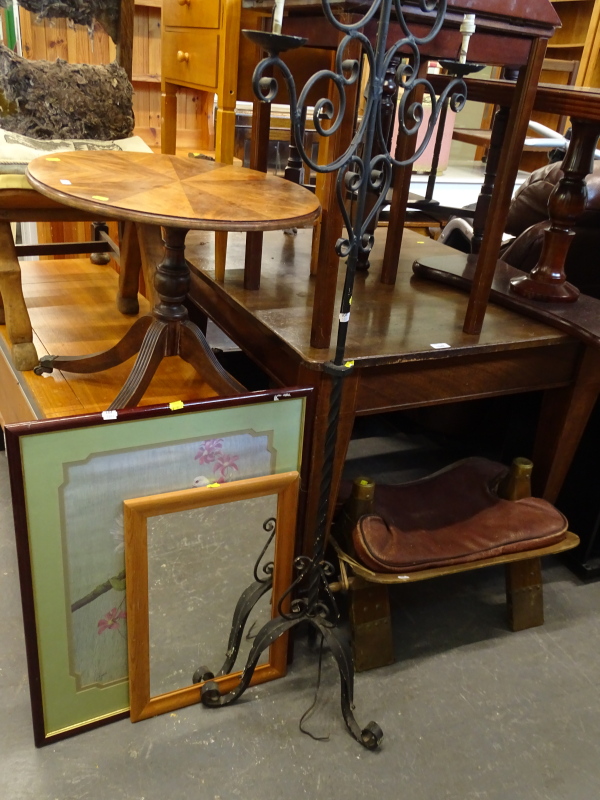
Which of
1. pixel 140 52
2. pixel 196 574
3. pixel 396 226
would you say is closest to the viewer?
pixel 196 574

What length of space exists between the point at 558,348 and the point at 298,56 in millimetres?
1160

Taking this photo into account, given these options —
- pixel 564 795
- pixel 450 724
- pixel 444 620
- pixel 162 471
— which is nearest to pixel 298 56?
pixel 162 471

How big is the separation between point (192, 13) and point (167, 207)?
1.07m

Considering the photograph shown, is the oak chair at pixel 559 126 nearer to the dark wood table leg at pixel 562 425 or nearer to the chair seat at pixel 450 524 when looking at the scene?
the dark wood table leg at pixel 562 425

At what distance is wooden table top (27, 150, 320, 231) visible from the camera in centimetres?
104

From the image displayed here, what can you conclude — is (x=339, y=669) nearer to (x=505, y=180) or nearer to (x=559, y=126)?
(x=505, y=180)

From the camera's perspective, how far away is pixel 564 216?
5.07 ft

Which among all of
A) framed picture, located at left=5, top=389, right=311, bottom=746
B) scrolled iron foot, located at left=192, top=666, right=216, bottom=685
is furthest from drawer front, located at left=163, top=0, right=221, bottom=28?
scrolled iron foot, located at left=192, top=666, right=216, bottom=685

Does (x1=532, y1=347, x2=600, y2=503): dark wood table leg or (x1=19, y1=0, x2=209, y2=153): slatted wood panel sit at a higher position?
(x1=19, y1=0, x2=209, y2=153): slatted wood panel

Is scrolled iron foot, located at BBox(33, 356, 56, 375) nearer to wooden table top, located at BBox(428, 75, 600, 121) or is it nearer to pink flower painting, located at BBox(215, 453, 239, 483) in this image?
pink flower painting, located at BBox(215, 453, 239, 483)

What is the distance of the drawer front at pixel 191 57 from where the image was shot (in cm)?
175

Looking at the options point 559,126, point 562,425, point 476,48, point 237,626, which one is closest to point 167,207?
point 476,48

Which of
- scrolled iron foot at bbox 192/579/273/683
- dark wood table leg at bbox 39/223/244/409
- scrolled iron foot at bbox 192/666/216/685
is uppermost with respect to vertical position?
dark wood table leg at bbox 39/223/244/409

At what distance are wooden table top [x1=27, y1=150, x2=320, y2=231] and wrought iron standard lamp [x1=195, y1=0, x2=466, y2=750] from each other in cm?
11
